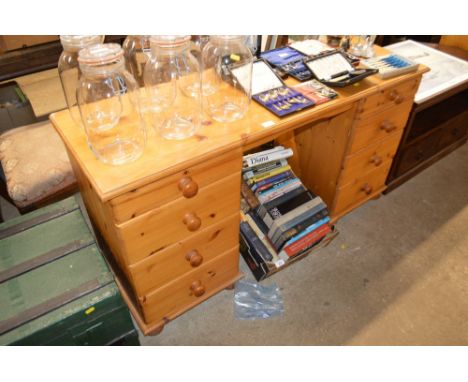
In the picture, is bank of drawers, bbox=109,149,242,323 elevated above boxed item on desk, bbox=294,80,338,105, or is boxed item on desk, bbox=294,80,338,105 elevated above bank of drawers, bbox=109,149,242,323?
boxed item on desk, bbox=294,80,338,105

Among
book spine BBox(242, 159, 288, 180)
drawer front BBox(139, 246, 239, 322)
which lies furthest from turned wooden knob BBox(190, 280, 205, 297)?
book spine BBox(242, 159, 288, 180)

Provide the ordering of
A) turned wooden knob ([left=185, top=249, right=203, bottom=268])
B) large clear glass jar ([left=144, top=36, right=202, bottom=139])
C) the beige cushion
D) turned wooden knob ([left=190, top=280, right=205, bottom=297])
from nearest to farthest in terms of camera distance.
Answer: large clear glass jar ([left=144, top=36, right=202, bottom=139])
turned wooden knob ([left=185, top=249, right=203, bottom=268])
turned wooden knob ([left=190, top=280, right=205, bottom=297])
the beige cushion

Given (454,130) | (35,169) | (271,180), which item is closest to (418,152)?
(454,130)

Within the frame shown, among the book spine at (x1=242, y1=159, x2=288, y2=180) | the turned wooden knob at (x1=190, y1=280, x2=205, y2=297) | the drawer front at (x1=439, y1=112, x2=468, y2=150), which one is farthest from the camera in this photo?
the drawer front at (x1=439, y1=112, x2=468, y2=150)

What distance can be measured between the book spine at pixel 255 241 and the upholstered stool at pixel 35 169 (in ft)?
2.80

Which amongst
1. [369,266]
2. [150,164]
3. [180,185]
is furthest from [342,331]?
[150,164]

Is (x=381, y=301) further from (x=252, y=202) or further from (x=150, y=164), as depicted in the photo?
(x=150, y=164)

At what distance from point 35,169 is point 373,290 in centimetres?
172

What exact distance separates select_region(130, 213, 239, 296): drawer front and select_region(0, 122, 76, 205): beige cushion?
0.71m

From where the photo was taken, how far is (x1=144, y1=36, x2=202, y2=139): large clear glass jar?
1.24 m

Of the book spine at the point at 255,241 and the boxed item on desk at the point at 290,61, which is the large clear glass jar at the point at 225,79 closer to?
the boxed item on desk at the point at 290,61

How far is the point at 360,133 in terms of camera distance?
168 centimetres

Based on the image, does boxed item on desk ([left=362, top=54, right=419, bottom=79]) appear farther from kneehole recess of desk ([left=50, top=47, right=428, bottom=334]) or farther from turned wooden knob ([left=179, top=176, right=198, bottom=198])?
turned wooden knob ([left=179, top=176, right=198, bottom=198])

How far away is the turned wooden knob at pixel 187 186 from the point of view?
113 centimetres
